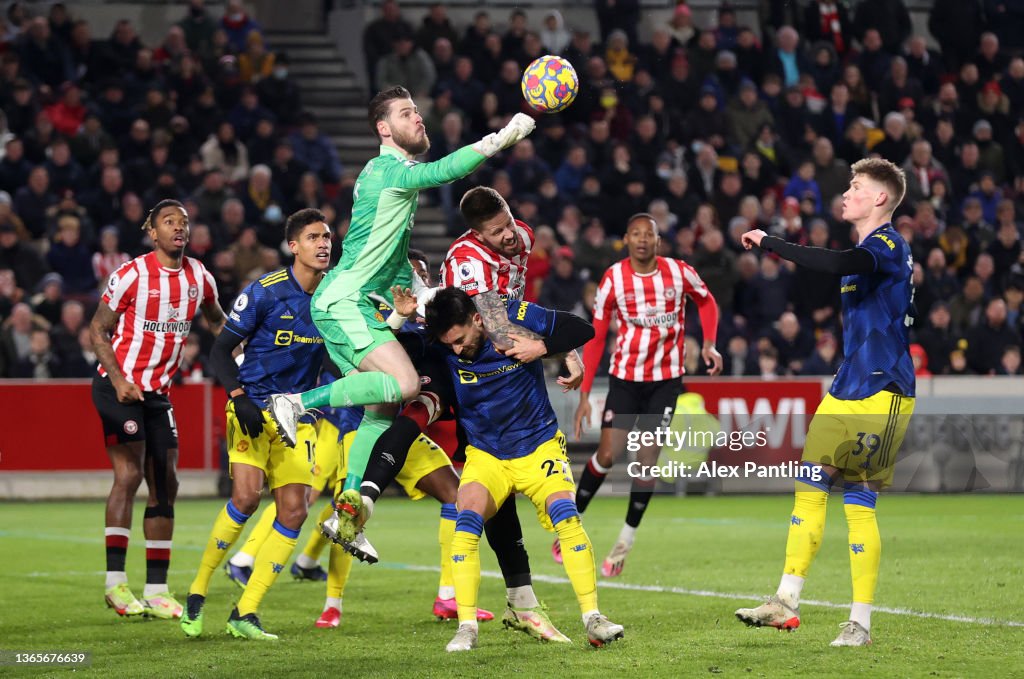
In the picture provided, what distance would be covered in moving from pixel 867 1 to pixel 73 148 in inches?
483

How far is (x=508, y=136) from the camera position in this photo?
703 centimetres

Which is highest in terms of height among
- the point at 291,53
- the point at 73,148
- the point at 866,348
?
the point at 291,53

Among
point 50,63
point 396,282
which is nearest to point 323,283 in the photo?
point 396,282

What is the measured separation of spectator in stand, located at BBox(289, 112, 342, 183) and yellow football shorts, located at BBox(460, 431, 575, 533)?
13411mm

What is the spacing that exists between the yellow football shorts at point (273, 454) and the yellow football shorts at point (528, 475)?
1287 mm

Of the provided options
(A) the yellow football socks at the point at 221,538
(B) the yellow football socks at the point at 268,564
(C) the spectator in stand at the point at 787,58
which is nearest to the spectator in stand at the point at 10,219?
(A) the yellow football socks at the point at 221,538

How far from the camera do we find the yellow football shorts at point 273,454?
338 inches

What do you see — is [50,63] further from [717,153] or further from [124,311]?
[124,311]

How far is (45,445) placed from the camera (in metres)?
17.4

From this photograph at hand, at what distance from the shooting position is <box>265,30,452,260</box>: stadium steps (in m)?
22.3

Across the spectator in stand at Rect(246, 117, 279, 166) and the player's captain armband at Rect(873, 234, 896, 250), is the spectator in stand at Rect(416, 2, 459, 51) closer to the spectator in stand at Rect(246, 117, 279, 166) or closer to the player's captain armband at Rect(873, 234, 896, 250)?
the spectator in stand at Rect(246, 117, 279, 166)

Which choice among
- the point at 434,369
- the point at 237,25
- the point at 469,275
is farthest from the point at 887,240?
the point at 237,25

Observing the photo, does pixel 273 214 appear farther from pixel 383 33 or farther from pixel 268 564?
pixel 268 564

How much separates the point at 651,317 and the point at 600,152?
10134mm
